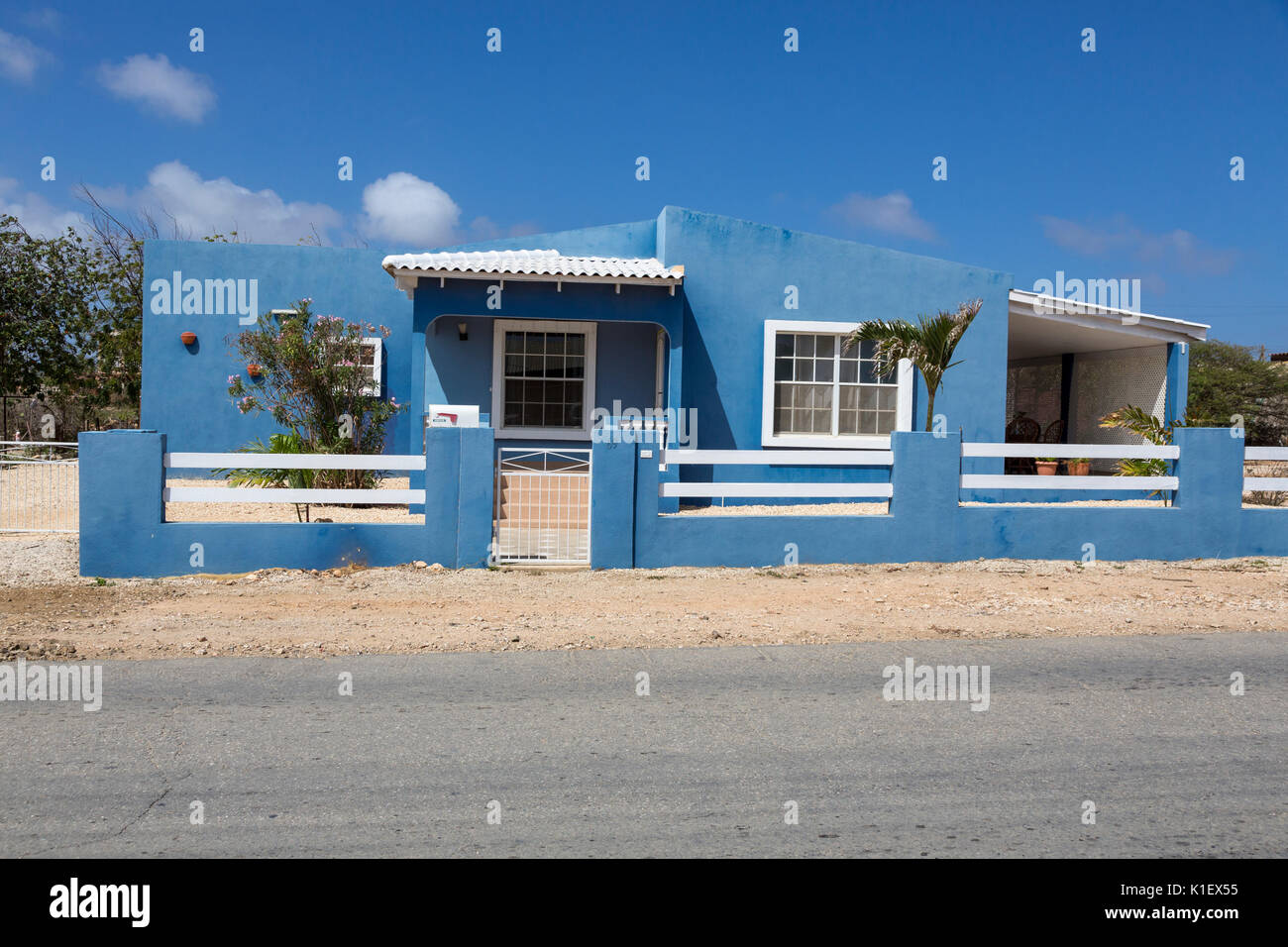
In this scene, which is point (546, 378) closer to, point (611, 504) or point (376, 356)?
point (376, 356)

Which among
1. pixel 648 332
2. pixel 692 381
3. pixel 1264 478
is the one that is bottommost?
pixel 1264 478

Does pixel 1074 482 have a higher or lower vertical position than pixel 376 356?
lower

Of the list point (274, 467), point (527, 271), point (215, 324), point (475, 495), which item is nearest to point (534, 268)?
point (527, 271)

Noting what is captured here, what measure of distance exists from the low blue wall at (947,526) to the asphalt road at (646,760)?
351 cm

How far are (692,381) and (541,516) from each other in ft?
14.6

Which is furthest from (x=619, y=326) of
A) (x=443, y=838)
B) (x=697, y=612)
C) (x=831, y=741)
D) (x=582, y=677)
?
(x=443, y=838)

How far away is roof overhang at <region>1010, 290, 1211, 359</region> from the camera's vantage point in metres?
15.8

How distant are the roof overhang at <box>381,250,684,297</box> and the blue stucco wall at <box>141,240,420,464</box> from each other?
9.05ft

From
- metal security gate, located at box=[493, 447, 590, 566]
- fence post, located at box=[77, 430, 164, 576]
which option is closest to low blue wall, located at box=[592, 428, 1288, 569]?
metal security gate, located at box=[493, 447, 590, 566]

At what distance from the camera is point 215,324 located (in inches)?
637

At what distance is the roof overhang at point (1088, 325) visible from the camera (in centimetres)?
1579
